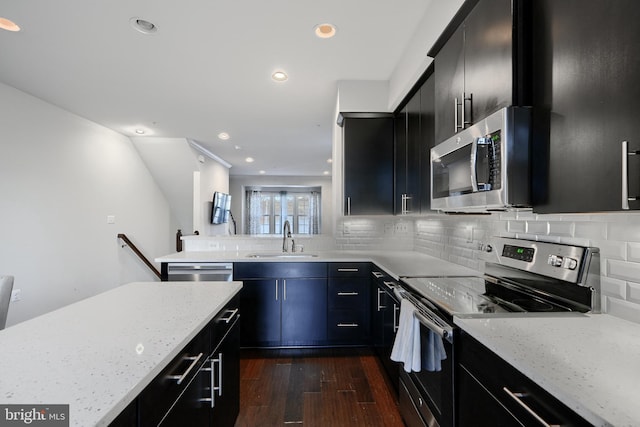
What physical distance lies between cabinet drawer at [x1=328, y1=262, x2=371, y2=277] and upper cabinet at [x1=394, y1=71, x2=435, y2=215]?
24.7 inches

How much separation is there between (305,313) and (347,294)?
46 cm

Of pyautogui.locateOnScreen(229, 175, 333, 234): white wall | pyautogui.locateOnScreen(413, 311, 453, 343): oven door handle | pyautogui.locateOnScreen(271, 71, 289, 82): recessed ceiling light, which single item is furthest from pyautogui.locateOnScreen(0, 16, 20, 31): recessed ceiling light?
pyautogui.locateOnScreen(229, 175, 333, 234): white wall

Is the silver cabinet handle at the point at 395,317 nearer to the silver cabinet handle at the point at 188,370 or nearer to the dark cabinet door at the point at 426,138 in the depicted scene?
the dark cabinet door at the point at 426,138

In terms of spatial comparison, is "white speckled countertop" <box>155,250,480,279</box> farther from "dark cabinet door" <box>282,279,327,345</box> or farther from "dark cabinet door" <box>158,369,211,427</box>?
"dark cabinet door" <box>158,369,211,427</box>

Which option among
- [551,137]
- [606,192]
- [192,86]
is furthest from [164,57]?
[606,192]

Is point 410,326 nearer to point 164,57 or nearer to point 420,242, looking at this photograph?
point 420,242

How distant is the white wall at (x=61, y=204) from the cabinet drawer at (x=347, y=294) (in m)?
3.34

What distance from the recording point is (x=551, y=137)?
1.03 m

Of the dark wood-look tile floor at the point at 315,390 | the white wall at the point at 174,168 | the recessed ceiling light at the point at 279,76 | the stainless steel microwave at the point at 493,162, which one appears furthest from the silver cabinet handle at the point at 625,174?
the white wall at the point at 174,168

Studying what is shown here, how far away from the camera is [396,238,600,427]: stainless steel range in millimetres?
1176

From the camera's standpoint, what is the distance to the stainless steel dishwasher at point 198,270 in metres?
2.87

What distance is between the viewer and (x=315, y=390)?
2.25 metres

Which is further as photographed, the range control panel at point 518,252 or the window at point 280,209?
the window at point 280,209

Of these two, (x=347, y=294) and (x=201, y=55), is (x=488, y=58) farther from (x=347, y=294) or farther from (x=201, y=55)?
Result: (x=347, y=294)
